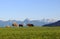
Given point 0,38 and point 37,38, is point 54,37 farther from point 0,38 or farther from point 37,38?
point 0,38

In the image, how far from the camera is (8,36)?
70.8 feet

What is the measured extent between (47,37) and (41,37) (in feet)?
1.99

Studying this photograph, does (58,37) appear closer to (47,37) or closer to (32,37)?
(47,37)

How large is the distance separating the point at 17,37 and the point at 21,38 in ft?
2.14

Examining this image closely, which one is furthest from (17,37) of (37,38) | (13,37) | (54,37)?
(54,37)

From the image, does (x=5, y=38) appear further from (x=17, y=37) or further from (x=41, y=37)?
(x=41, y=37)

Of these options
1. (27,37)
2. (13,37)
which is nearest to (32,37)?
(27,37)

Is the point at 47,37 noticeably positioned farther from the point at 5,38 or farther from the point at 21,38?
the point at 5,38

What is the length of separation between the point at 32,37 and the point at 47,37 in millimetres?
1471

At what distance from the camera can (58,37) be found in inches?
835

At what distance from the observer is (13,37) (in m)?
21.1

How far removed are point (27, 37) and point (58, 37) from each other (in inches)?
117

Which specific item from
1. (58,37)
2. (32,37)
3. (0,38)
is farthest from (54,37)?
(0,38)

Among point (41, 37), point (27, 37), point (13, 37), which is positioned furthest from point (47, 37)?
point (13, 37)
